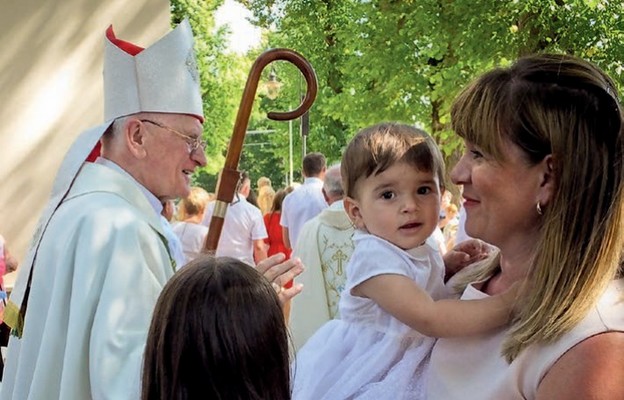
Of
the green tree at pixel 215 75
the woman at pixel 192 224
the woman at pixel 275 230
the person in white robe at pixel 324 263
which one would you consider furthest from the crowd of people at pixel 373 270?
the green tree at pixel 215 75

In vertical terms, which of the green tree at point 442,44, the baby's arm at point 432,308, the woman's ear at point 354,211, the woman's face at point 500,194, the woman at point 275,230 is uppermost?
the green tree at point 442,44

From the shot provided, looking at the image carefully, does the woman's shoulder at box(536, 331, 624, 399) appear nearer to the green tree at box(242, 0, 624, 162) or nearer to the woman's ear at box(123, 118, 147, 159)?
the woman's ear at box(123, 118, 147, 159)

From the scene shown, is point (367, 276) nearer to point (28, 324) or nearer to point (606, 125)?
point (606, 125)

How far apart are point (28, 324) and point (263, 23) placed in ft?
76.6

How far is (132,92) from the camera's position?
2.82 metres

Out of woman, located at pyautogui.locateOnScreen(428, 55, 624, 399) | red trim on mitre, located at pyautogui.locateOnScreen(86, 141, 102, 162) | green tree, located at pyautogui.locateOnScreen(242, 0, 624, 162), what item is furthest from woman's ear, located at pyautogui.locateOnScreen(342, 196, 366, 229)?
green tree, located at pyautogui.locateOnScreen(242, 0, 624, 162)

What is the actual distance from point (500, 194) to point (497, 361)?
345 millimetres

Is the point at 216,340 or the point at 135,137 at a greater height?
the point at 135,137

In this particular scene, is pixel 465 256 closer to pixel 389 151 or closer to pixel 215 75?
pixel 389 151

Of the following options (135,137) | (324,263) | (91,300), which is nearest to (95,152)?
(135,137)

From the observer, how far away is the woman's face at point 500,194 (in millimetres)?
1635

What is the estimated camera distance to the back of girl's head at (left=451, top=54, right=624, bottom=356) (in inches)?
60.7

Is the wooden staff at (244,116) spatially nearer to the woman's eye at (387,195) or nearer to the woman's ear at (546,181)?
the woman's eye at (387,195)

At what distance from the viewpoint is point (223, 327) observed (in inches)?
Result: 59.9
